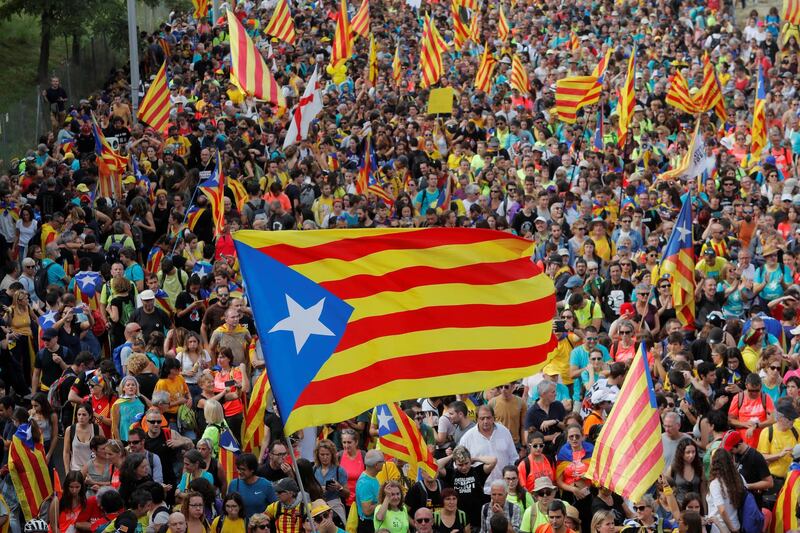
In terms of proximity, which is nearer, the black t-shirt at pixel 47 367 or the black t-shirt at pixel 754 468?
the black t-shirt at pixel 754 468

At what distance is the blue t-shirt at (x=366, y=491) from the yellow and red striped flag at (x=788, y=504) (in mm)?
3259

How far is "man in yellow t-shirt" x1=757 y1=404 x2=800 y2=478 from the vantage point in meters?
13.2

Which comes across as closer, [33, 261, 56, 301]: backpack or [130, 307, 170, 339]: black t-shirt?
[130, 307, 170, 339]: black t-shirt

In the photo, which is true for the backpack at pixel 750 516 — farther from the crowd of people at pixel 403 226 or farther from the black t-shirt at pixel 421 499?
the black t-shirt at pixel 421 499

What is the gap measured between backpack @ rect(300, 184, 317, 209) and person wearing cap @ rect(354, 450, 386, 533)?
9655 mm

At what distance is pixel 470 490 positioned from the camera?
42.8ft

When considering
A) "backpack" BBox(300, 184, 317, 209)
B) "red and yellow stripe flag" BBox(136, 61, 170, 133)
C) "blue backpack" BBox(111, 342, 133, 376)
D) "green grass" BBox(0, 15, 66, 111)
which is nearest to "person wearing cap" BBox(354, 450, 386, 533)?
"blue backpack" BBox(111, 342, 133, 376)

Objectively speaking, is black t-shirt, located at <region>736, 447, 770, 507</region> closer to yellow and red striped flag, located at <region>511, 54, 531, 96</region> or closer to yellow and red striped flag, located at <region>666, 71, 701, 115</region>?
yellow and red striped flag, located at <region>666, 71, 701, 115</region>

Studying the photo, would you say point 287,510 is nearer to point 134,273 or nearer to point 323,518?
point 323,518

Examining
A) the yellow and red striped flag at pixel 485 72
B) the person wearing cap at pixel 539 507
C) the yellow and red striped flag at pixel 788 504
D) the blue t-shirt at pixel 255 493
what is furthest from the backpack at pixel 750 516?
the yellow and red striped flag at pixel 485 72

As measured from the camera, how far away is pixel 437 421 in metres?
14.4

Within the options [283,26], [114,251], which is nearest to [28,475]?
[114,251]

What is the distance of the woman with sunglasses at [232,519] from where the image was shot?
39.0ft

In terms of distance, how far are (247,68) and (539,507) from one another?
12.0 metres
